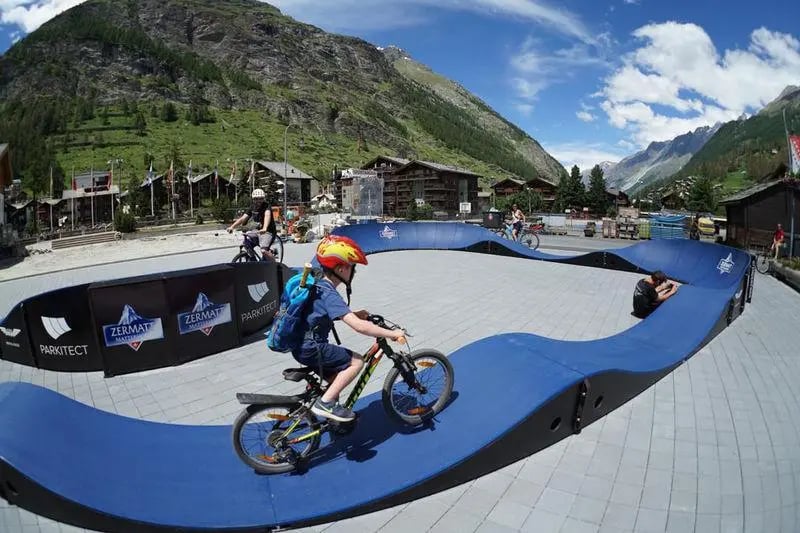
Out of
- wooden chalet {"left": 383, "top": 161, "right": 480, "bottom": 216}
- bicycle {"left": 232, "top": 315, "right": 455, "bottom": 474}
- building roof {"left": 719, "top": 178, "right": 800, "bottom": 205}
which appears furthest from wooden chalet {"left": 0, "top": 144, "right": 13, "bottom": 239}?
wooden chalet {"left": 383, "top": 161, "right": 480, "bottom": 216}

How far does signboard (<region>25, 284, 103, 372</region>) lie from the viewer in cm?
751

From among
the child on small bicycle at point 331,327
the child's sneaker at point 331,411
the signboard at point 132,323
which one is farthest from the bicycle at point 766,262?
the signboard at point 132,323

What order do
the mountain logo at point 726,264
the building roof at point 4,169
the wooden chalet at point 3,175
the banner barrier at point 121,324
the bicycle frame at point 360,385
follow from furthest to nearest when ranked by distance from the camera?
the building roof at point 4,169 < the wooden chalet at point 3,175 < the mountain logo at point 726,264 < the banner barrier at point 121,324 < the bicycle frame at point 360,385

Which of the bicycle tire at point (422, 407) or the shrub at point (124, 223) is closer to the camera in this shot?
the bicycle tire at point (422, 407)

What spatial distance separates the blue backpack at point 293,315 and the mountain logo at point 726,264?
1403cm

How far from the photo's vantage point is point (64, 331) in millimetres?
7652

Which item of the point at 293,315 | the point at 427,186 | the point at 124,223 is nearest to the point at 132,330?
the point at 293,315

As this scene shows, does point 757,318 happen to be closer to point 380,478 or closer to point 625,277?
point 625,277

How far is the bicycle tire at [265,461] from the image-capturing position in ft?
14.0

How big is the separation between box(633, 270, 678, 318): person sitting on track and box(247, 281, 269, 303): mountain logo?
8.85 meters

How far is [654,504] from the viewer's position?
4.21 meters

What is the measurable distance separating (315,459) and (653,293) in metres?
9.50

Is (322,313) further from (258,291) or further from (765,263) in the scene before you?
(765,263)

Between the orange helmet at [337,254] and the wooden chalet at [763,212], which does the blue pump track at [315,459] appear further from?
the wooden chalet at [763,212]
